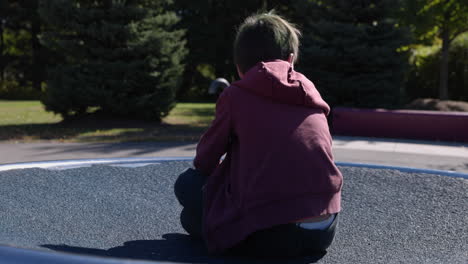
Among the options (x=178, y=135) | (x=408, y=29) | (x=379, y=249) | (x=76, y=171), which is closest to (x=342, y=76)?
(x=408, y=29)

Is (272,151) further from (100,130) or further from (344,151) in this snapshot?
(100,130)

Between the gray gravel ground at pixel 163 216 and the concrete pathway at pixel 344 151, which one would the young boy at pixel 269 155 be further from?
the concrete pathway at pixel 344 151

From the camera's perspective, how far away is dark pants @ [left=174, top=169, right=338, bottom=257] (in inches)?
81.4

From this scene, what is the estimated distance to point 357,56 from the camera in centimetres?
1141

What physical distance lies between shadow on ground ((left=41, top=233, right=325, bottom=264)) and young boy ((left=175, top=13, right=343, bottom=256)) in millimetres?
52

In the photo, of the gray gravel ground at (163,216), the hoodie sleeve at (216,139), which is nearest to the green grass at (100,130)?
the gray gravel ground at (163,216)

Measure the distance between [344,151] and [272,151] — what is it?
6.34 m

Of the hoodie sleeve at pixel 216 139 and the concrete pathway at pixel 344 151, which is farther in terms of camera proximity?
the concrete pathway at pixel 344 151

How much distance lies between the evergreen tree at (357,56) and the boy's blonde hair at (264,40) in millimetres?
9688

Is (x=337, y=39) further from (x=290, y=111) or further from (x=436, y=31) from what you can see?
(x=290, y=111)

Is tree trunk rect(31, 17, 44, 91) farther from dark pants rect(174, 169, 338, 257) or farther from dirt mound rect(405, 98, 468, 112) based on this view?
dark pants rect(174, 169, 338, 257)

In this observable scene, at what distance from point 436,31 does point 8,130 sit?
11911mm

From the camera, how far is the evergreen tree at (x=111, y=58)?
11.5 meters

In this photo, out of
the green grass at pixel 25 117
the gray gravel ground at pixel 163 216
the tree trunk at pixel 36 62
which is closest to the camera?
the gray gravel ground at pixel 163 216
